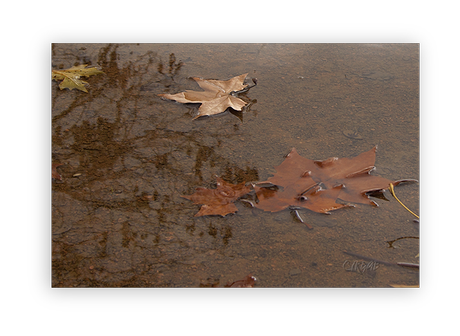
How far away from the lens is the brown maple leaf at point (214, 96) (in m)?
2.38

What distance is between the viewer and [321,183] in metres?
1.81

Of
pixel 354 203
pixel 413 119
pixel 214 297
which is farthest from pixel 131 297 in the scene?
pixel 413 119

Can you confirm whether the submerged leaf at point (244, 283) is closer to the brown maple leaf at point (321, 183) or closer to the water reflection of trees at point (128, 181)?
the water reflection of trees at point (128, 181)

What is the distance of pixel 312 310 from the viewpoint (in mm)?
1334

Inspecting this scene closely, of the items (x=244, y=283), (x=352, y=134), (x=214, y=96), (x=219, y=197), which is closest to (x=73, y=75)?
(x=214, y=96)

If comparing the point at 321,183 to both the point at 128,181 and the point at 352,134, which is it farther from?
the point at 128,181

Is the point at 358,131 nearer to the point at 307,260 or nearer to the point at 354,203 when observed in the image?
the point at 354,203

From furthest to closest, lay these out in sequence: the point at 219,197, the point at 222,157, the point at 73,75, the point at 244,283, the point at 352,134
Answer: the point at 73,75 → the point at 352,134 → the point at 222,157 → the point at 219,197 → the point at 244,283

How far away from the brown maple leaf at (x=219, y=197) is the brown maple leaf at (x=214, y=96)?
647mm

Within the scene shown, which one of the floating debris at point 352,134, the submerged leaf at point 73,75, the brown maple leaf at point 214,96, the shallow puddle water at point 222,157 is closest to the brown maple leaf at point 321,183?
the shallow puddle water at point 222,157

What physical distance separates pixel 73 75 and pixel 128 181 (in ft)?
3.80

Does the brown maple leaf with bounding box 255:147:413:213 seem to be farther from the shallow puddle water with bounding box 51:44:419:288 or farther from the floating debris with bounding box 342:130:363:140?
the floating debris with bounding box 342:130:363:140

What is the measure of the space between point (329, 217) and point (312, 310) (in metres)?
0.46

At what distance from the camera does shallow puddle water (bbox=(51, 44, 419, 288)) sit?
1506mm
